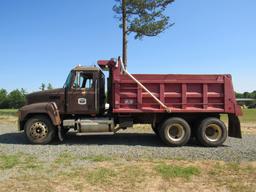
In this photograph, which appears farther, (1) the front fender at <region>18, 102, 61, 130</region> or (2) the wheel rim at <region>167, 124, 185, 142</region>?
(1) the front fender at <region>18, 102, 61, 130</region>

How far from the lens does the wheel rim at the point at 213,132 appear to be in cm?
1298

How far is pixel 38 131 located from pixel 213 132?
6.12 metres

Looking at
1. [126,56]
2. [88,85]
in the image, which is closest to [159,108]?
[88,85]

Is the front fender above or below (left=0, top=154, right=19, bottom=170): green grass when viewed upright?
above

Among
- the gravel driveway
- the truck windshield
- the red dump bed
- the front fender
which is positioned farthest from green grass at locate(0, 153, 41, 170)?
the red dump bed

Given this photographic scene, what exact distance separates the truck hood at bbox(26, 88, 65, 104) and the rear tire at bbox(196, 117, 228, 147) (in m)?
5.04

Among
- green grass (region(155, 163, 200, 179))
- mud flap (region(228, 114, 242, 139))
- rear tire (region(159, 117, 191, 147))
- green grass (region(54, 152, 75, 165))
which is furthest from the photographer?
mud flap (region(228, 114, 242, 139))

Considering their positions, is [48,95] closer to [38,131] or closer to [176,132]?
[38,131]

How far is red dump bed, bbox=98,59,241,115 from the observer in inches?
506

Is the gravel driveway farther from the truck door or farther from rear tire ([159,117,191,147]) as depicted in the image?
the truck door

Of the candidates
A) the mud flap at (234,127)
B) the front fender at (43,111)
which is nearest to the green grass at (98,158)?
the front fender at (43,111)

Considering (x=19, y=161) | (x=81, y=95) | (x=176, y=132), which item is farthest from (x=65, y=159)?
(x=176, y=132)

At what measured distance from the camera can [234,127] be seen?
1352cm

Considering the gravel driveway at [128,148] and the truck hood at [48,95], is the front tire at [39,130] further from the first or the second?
the truck hood at [48,95]
